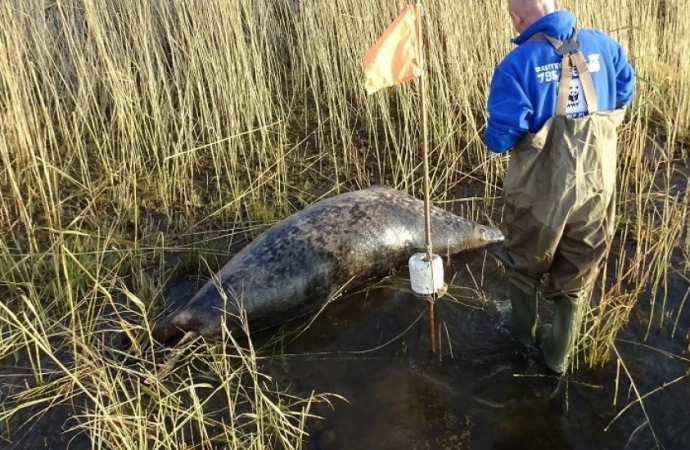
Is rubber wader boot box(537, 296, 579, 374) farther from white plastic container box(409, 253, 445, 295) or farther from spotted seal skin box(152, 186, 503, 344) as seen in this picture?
spotted seal skin box(152, 186, 503, 344)

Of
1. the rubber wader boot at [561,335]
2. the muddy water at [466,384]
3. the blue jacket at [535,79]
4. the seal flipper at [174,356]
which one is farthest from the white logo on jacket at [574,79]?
the seal flipper at [174,356]

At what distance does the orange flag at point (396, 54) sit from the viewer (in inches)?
104

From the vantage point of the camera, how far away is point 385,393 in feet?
10.3

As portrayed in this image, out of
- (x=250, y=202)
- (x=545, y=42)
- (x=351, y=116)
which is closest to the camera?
(x=545, y=42)

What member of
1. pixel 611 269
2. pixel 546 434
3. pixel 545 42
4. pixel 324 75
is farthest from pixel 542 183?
pixel 324 75

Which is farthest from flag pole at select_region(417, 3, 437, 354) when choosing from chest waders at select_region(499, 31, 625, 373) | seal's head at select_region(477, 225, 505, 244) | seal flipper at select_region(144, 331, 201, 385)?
seal flipper at select_region(144, 331, 201, 385)

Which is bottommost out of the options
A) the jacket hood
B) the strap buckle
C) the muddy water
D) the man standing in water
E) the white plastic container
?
the muddy water

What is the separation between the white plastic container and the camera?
2.98 meters

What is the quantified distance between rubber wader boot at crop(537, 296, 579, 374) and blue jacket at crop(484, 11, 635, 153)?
839 mm

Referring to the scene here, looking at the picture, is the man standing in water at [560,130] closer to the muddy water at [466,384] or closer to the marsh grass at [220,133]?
the muddy water at [466,384]

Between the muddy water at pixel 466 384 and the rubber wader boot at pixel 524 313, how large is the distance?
8 centimetres

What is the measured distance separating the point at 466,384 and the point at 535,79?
58.6 inches

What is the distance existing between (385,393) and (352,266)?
3.04ft

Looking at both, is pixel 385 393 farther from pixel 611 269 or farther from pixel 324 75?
pixel 324 75
